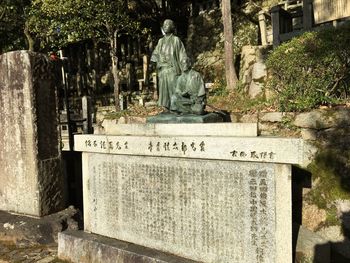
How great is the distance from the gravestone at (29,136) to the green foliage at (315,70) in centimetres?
506

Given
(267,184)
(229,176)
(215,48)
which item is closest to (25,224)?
(229,176)

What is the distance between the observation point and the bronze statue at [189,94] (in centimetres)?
522

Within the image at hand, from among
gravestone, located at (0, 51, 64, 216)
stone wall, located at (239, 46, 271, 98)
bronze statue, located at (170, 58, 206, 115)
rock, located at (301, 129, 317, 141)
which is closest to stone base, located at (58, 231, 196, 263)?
gravestone, located at (0, 51, 64, 216)

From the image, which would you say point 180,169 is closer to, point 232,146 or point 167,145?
point 167,145

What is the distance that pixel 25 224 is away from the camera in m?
6.25

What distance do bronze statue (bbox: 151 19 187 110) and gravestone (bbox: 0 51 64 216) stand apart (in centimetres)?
223

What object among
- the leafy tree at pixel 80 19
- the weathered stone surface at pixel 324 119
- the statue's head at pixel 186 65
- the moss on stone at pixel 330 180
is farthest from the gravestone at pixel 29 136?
the leafy tree at pixel 80 19

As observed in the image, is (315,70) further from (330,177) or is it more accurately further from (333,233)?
(333,233)

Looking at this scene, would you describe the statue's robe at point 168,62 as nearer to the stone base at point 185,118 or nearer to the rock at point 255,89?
the stone base at point 185,118

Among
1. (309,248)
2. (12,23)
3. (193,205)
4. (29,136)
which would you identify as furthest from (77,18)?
(309,248)

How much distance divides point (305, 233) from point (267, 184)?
1.65 metres

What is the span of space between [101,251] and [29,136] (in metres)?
2.49

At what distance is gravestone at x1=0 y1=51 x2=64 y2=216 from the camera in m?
6.29

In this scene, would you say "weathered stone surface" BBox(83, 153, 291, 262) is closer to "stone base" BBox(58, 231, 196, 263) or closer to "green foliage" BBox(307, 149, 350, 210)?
"stone base" BBox(58, 231, 196, 263)
